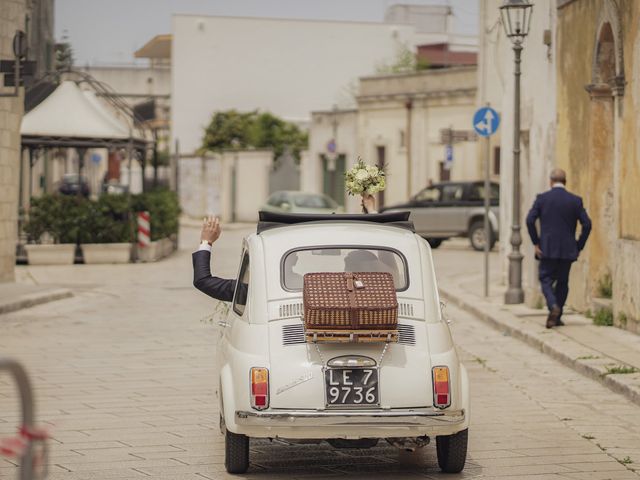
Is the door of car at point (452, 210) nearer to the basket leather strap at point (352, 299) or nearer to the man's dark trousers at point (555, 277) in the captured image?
the man's dark trousers at point (555, 277)

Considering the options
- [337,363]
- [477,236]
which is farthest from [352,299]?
[477,236]

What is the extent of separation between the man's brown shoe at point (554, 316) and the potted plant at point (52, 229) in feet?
Answer: 52.0

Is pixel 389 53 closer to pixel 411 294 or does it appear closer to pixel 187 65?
pixel 187 65

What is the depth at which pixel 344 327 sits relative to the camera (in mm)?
7887

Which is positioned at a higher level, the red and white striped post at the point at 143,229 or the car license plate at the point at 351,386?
the car license plate at the point at 351,386

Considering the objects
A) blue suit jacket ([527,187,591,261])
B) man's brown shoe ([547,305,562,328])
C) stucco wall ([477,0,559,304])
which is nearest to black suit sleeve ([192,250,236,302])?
blue suit jacket ([527,187,591,261])

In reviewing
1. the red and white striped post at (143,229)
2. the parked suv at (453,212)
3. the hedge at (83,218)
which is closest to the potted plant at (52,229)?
the hedge at (83,218)

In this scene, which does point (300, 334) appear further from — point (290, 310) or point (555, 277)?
point (555, 277)

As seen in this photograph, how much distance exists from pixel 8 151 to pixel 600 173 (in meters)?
10.4

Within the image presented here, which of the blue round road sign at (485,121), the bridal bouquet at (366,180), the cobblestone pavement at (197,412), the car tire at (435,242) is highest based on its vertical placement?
the blue round road sign at (485,121)

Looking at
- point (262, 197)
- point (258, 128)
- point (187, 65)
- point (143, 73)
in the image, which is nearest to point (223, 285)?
point (262, 197)

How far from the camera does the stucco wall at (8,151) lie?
22719mm

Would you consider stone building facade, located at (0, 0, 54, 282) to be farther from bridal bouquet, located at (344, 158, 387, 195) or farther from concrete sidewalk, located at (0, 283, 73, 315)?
bridal bouquet, located at (344, 158, 387, 195)

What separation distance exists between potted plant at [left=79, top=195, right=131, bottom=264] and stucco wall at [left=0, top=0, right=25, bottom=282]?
635 centimetres
